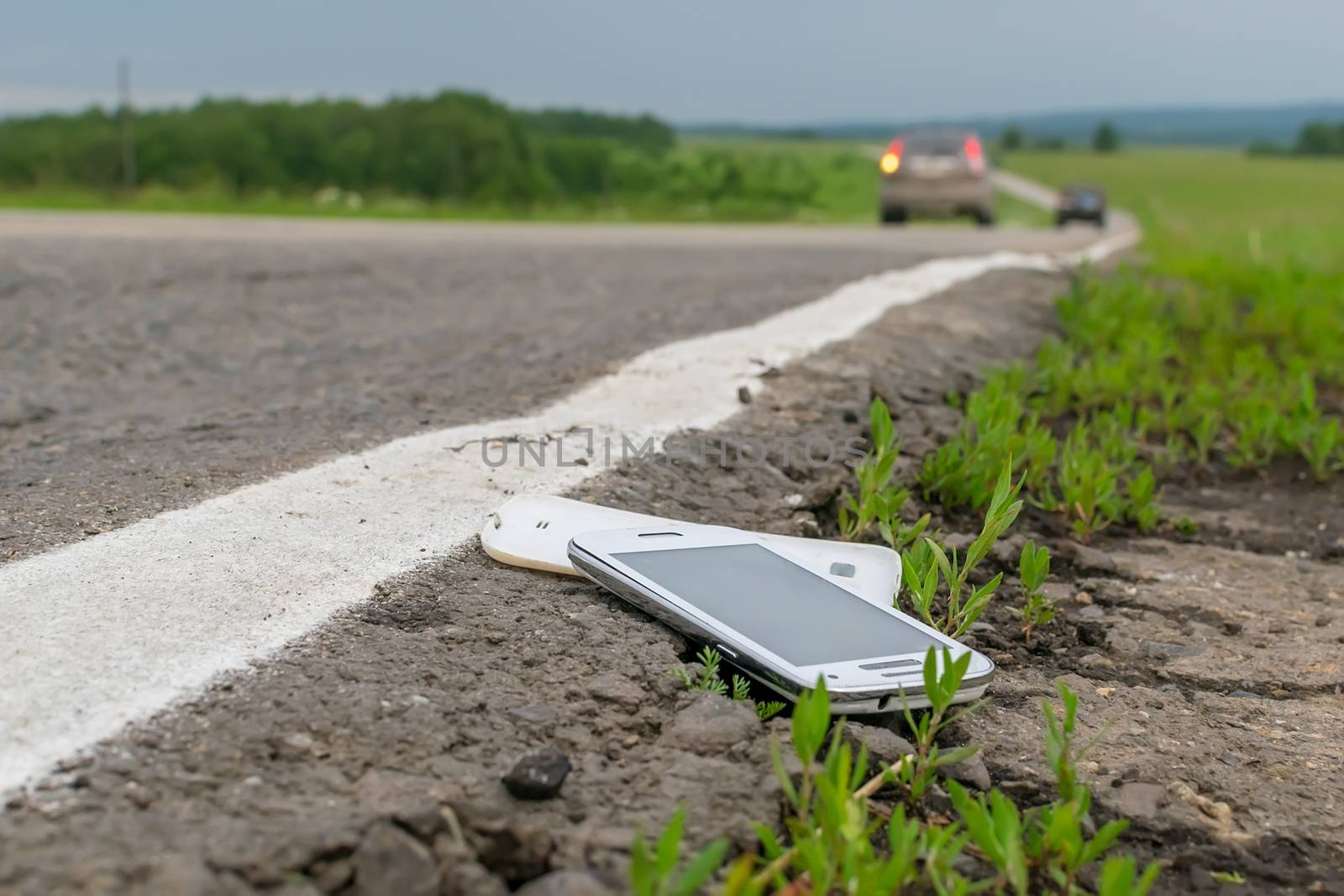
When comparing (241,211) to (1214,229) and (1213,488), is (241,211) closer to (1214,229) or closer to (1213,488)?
(1214,229)

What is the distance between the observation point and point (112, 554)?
2260 mm

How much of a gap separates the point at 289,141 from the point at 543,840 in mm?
29153

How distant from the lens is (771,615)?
7.27 feet

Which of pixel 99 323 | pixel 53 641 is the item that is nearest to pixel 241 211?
pixel 99 323

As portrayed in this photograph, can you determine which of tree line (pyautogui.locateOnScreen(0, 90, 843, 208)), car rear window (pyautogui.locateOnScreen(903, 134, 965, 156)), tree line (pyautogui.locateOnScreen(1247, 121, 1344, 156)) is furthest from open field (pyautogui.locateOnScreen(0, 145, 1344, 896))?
tree line (pyautogui.locateOnScreen(1247, 121, 1344, 156))

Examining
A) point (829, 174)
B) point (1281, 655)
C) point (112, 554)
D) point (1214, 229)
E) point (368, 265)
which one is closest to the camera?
point (112, 554)

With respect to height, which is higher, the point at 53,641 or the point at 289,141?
the point at 289,141

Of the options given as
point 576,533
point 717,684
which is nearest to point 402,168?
point 576,533

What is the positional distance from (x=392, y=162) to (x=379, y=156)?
0.63 meters

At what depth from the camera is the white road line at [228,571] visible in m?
1.77

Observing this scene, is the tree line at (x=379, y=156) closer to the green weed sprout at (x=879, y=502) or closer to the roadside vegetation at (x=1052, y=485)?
the roadside vegetation at (x=1052, y=485)

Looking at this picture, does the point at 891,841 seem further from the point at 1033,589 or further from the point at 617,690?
the point at 1033,589

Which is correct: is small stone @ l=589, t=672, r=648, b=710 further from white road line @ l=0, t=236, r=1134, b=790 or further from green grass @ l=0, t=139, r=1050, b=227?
green grass @ l=0, t=139, r=1050, b=227

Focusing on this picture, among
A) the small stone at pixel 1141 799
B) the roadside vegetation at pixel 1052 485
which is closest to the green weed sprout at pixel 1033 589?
the roadside vegetation at pixel 1052 485
